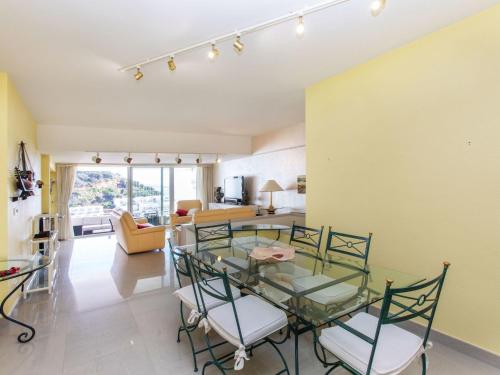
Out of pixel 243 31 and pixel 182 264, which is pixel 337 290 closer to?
pixel 182 264

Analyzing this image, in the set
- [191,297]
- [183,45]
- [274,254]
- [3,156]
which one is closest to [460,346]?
[274,254]

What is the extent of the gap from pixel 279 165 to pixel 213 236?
2.80m

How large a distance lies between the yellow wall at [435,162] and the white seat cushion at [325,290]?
35.5 inches

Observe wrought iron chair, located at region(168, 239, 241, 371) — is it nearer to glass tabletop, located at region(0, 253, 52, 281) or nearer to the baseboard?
glass tabletop, located at region(0, 253, 52, 281)

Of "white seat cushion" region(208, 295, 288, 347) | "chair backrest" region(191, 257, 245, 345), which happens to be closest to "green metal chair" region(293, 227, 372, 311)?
"white seat cushion" region(208, 295, 288, 347)

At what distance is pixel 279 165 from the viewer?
5820mm

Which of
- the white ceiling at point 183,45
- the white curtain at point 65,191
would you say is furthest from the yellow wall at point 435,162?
the white curtain at point 65,191

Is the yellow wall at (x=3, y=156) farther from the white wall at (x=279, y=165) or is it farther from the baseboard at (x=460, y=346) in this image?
the white wall at (x=279, y=165)

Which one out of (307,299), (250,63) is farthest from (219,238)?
(250,63)

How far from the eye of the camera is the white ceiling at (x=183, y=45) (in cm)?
178

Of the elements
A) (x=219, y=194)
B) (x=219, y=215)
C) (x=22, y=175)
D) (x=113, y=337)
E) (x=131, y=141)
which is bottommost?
(x=113, y=337)

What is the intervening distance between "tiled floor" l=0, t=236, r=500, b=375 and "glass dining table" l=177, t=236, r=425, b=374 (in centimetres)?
61

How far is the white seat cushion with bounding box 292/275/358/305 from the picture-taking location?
1725 mm

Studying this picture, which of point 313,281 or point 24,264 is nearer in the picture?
point 313,281
